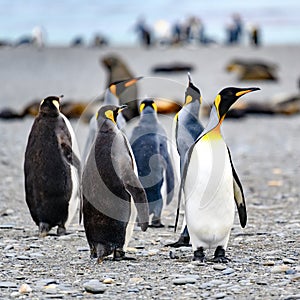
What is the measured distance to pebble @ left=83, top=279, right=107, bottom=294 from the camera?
3.48 meters

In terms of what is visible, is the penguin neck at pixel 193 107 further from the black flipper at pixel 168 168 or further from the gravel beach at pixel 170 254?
the gravel beach at pixel 170 254

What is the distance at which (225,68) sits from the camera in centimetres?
2075

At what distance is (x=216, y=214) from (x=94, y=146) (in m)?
0.81

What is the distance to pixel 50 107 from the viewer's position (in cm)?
507

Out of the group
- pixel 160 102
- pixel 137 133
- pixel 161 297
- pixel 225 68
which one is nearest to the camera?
pixel 161 297

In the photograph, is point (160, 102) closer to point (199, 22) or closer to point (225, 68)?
point (225, 68)

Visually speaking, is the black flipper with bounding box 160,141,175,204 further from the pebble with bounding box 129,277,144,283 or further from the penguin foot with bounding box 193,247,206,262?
the pebble with bounding box 129,277,144,283

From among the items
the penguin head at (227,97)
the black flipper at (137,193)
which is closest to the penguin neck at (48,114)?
the black flipper at (137,193)

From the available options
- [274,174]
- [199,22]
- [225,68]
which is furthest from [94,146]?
[199,22]

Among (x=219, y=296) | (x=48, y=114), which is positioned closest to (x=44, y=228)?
(x=48, y=114)

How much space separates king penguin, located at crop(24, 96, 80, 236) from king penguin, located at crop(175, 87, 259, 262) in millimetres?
1143

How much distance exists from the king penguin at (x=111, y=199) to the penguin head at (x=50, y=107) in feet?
3.04

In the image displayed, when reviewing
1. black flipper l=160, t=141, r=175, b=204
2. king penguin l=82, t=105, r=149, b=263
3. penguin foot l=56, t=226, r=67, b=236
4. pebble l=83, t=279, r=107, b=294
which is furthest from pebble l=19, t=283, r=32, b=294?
black flipper l=160, t=141, r=175, b=204

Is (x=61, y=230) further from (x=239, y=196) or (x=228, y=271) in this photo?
(x=228, y=271)
